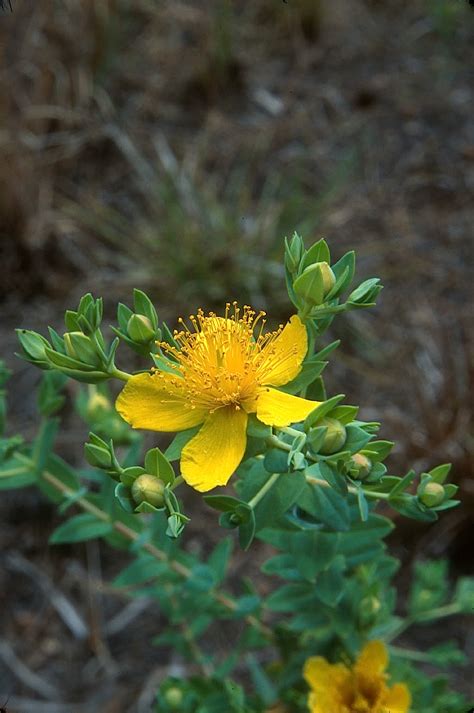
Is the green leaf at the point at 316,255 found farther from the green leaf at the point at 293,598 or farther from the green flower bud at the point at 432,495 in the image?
the green leaf at the point at 293,598

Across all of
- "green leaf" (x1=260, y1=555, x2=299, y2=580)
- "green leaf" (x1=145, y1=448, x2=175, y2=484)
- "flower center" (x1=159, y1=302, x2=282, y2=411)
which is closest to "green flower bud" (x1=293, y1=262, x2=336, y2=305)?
"flower center" (x1=159, y1=302, x2=282, y2=411)

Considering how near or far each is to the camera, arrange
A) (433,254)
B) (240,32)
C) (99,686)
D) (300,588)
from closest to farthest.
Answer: (300,588) < (99,686) < (433,254) < (240,32)

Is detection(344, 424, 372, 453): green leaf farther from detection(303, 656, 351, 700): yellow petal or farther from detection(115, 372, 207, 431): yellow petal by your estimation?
detection(303, 656, 351, 700): yellow petal

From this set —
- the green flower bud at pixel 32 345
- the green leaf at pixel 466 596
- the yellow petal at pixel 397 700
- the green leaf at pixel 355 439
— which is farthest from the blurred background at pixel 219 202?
the green flower bud at pixel 32 345

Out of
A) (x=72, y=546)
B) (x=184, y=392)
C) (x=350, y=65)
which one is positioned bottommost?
(x=72, y=546)

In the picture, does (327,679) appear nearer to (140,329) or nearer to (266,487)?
(266,487)

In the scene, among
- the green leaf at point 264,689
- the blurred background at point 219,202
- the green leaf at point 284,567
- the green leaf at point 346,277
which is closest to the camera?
the green leaf at point 346,277

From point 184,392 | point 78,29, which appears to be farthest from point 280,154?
point 184,392

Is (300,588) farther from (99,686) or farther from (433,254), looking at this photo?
(433,254)
